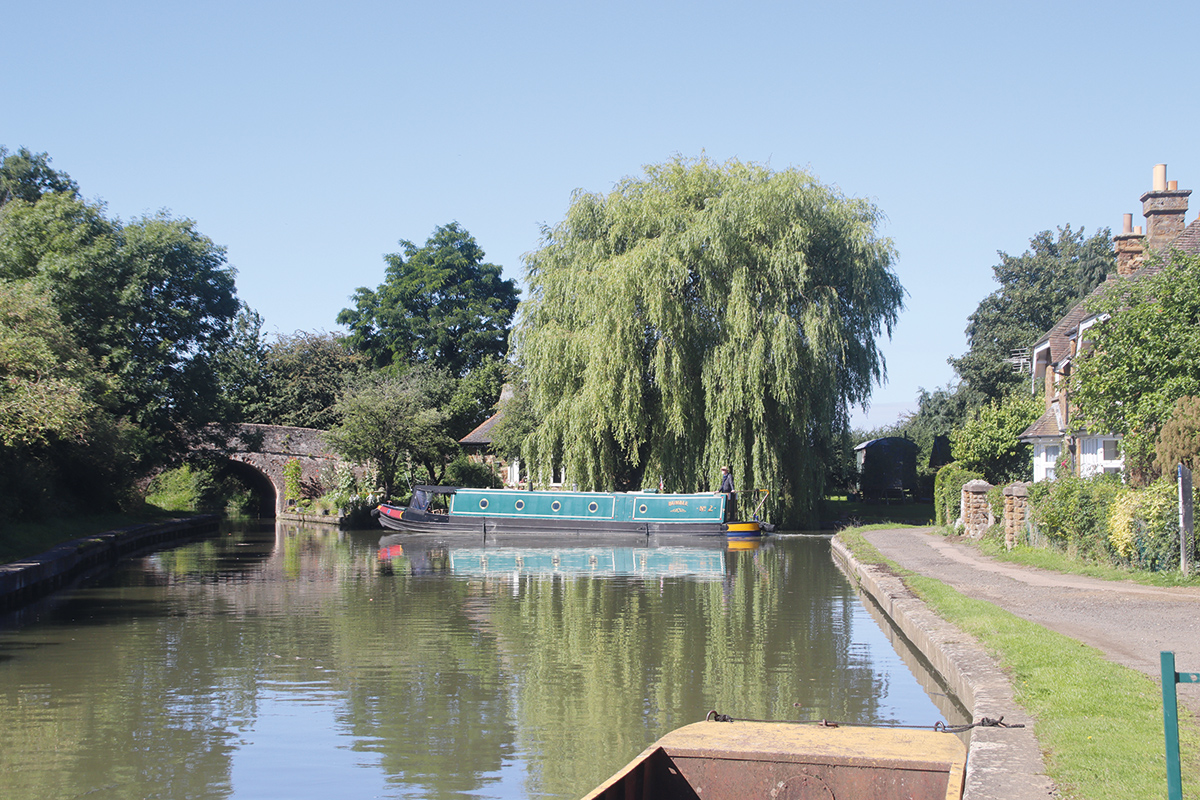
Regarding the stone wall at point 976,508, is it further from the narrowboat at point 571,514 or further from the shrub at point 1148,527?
the shrub at point 1148,527

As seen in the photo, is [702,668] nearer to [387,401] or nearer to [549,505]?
[549,505]

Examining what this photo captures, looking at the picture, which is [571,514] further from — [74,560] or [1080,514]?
[1080,514]

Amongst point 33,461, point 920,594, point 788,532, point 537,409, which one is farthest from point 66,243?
point 920,594

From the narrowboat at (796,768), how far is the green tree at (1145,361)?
11.6 m

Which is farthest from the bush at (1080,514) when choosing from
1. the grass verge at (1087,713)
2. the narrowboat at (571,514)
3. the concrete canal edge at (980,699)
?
the narrowboat at (571,514)

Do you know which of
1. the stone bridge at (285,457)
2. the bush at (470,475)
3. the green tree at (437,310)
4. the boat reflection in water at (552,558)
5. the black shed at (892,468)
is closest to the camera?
the boat reflection in water at (552,558)

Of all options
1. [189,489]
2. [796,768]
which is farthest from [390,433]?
[796,768]

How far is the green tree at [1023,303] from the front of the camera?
4147 centimetres

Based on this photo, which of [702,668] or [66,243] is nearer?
[702,668]

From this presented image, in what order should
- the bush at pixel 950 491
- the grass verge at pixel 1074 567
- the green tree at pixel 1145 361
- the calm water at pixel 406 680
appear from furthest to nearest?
the bush at pixel 950 491 → the green tree at pixel 1145 361 → the grass verge at pixel 1074 567 → the calm water at pixel 406 680

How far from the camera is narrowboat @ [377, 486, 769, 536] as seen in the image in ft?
84.1

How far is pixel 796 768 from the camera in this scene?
5.19m

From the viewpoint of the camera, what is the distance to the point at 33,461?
22.0 m

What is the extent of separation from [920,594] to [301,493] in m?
34.3
